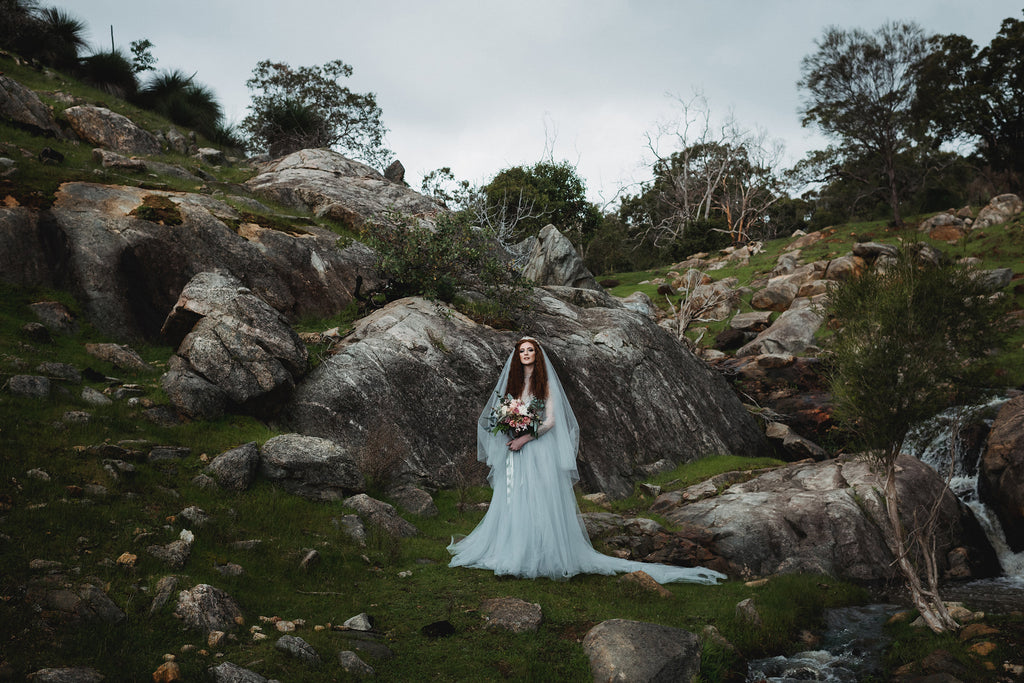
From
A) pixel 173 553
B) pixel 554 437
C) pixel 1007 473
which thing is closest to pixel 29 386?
pixel 173 553

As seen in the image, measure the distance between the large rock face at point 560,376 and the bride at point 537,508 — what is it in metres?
2.92

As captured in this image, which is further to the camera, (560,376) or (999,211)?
(999,211)

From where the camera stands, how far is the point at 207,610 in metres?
5.79

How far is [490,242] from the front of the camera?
1775cm

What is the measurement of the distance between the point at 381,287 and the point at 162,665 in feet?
40.7

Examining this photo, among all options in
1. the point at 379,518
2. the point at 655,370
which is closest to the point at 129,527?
the point at 379,518

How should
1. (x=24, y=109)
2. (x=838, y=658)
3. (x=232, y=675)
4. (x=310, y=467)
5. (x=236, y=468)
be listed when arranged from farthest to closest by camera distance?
(x=24, y=109) < (x=310, y=467) < (x=236, y=468) < (x=838, y=658) < (x=232, y=675)

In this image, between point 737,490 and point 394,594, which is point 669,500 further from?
point 394,594

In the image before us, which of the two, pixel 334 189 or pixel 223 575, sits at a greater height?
pixel 334 189

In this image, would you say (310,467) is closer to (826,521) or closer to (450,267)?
(450,267)

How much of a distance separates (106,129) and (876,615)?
2473 cm

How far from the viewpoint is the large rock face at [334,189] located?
20.6 metres

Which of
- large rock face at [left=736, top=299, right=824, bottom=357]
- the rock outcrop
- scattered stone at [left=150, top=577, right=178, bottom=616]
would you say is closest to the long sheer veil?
the rock outcrop

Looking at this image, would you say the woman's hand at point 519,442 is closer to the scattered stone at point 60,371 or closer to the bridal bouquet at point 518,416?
the bridal bouquet at point 518,416
